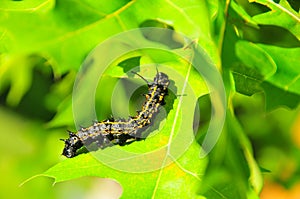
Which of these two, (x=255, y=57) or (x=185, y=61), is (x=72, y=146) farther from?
(x=255, y=57)

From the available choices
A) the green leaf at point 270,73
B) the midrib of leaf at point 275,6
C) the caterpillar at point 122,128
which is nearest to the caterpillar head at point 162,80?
the caterpillar at point 122,128

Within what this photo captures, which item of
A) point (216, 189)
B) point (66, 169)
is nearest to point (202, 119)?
point (216, 189)

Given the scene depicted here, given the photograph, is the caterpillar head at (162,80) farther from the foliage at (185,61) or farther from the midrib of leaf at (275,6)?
the midrib of leaf at (275,6)

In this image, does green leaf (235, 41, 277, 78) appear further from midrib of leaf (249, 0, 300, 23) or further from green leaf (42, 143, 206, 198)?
green leaf (42, 143, 206, 198)

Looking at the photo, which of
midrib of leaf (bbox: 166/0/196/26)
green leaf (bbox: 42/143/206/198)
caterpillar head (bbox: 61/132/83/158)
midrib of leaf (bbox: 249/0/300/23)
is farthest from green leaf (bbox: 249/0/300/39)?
caterpillar head (bbox: 61/132/83/158)

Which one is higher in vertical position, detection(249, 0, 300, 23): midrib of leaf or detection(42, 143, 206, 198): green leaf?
detection(249, 0, 300, 23): midrib of leaf

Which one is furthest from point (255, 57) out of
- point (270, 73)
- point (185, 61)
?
point (185, 61)

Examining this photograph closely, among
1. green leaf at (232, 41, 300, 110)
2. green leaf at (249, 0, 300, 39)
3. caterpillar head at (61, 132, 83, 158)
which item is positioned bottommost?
caterpillar head at (61, 132, 83, 158)
